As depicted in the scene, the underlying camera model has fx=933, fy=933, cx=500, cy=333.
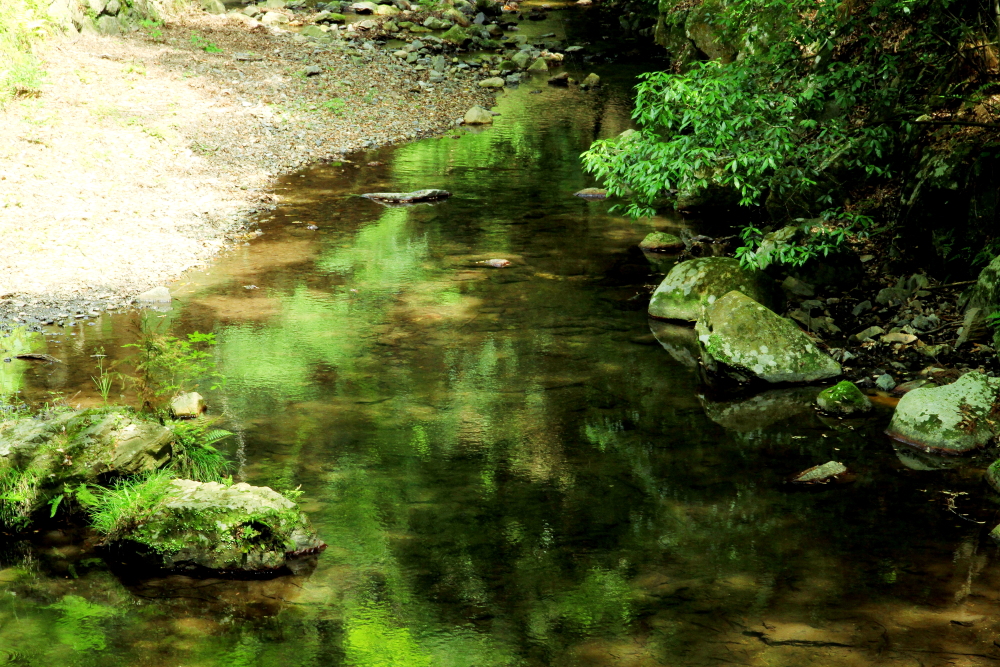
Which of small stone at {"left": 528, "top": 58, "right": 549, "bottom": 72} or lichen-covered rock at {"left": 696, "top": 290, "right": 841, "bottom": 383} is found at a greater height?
small stone at {"left": 528, "top": 58, "right": 549, "bottom": 72}

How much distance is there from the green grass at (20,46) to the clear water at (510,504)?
259 inches

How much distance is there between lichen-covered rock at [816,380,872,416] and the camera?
888 centimetres

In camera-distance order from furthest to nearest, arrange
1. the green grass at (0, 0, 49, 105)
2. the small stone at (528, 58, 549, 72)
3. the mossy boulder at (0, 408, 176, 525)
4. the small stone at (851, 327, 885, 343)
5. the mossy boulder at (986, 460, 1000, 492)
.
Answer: the small stone at (528, 58, 549, 72) → the green grass at (0, 0, 49, 105) → the small stone at (851, 327, 885, 343) → the mossy boulder at (986, 460, 1000, 492) → the mossy boulder at (0, 408, 176, 525)

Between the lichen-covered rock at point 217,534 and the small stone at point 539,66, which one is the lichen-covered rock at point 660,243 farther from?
the small stone at point 539,66

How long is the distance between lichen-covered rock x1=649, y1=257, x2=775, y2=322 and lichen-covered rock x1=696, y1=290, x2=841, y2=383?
3.08ft

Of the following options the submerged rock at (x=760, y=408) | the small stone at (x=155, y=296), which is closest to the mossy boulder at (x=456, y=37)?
the small stone at (x=155, y=296)

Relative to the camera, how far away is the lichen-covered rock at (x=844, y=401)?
8883mm

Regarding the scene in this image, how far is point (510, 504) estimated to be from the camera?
7.38m

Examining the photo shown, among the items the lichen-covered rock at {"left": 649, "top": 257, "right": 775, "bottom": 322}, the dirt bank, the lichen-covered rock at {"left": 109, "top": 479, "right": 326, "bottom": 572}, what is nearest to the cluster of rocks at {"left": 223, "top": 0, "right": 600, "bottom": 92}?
the dirt bank

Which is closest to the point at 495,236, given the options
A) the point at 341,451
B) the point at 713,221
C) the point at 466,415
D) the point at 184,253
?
the point at 713,221

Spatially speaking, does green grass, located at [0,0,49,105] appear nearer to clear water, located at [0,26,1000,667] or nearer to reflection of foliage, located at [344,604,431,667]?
clear water, located at [0,26,1000,667]

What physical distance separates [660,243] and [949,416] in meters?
5.88

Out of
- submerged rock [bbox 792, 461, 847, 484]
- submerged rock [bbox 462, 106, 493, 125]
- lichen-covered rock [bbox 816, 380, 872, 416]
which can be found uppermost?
submerged rock [bbox 462, 106, 493, 125]

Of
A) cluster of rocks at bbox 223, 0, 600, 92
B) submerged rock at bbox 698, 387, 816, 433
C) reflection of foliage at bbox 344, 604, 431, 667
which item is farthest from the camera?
cluster of rocks at bbox 223, 0, 600, 92
